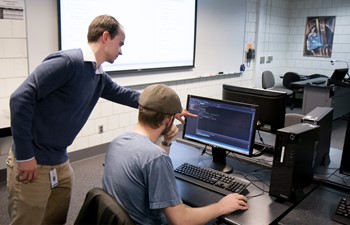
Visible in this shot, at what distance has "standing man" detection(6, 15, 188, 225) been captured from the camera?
5.05ft

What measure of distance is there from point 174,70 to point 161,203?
3.62m

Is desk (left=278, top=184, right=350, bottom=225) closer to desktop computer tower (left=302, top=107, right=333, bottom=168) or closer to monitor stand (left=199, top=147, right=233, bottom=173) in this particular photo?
desktop computer tower (left=302, top=107, right=333, bottom=168)

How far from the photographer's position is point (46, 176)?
1.73 metres

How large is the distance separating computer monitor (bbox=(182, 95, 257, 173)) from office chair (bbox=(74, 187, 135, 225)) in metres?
0.94

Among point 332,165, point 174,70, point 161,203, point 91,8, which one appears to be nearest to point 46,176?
point 161,203

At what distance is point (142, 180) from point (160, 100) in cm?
34

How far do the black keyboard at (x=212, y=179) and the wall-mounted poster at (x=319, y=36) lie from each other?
21.7 feet

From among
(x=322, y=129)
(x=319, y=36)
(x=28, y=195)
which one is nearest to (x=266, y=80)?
(x=319, y=36)

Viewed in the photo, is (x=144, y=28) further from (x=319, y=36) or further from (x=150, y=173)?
(x=319, y=36)

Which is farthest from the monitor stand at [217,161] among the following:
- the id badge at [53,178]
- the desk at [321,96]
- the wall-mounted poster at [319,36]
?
the wall-mounted poster at [319,36]

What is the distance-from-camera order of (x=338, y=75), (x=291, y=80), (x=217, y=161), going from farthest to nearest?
(x=291, y=80) → (x=338, y=75) → (x=217, y=161)

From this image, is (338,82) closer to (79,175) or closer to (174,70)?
(174,70)

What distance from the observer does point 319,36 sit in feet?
24.5

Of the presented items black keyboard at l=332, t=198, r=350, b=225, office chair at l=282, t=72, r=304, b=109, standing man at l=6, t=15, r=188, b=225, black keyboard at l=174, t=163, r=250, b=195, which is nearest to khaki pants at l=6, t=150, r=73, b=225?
standing man at l=6, t=15, r=188, b=225
